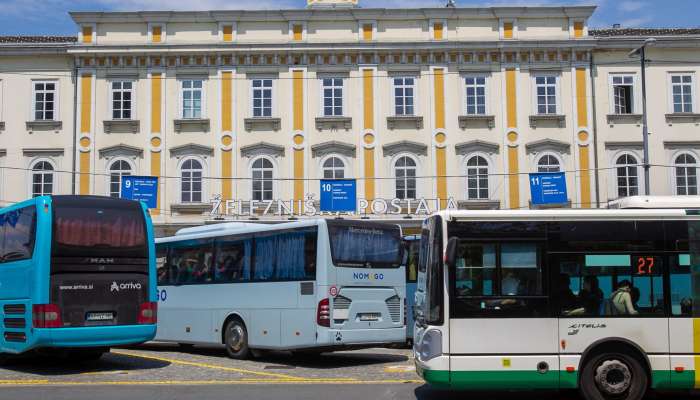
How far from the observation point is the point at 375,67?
116ft

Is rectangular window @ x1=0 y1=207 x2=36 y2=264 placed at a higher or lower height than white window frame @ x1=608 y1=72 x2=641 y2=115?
lower

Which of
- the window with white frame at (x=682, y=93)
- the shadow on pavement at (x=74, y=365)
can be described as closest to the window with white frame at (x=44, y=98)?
the shadow on pavement at (x=74, y=365)

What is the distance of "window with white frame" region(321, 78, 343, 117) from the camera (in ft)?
116

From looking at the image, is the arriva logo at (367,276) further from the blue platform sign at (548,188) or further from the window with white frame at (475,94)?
the window with white frame at (475,94)

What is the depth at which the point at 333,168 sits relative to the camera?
35.2 meters

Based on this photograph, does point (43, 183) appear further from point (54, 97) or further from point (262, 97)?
point (262, 97)

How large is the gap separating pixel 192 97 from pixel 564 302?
26703 millimetres

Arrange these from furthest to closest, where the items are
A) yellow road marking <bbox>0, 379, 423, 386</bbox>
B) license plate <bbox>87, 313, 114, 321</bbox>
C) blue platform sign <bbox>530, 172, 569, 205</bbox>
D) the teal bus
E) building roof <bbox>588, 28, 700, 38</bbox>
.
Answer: building roof <bbox>588, 28, 700, 38</bbox>
blue platform sign <bbox>530, 172, 569, 205</bbox>
license plate <bbox>87, 313, 114, 321</bbox>
the teal bus
yellow road marking <bbox>0, 379, 423, 386</bbox>

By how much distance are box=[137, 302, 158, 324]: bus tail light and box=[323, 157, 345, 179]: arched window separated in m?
19.7

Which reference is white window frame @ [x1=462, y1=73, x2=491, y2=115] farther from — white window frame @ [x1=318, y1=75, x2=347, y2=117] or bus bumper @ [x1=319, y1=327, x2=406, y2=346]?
bus bumper @ [x1=319, y1=327, x2=406, y2=346]

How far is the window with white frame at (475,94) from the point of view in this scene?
116ft

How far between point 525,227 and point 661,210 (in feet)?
6.29

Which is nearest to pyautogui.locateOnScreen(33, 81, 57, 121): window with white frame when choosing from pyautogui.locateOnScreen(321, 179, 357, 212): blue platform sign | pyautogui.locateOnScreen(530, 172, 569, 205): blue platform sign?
pyautogui.locateOnScreen(321, 179, 357, 212): blue platform sign

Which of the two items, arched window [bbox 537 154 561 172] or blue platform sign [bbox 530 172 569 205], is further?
arched window [bbox 537 154 561 172]
